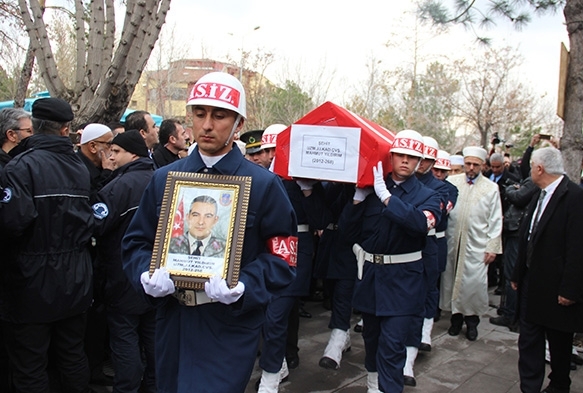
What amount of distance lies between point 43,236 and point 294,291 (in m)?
2.09

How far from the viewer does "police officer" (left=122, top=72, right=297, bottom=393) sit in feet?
7.73

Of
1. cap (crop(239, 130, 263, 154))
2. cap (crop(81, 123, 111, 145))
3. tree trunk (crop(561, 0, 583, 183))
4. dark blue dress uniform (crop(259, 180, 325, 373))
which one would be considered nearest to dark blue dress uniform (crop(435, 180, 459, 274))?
tree trunk (crop(561, 0, 583, 183))

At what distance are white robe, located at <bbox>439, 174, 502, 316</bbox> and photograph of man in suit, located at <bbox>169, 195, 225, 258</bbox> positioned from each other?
481cm

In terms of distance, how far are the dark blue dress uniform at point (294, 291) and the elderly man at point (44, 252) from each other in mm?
1428

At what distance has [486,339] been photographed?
6.29m

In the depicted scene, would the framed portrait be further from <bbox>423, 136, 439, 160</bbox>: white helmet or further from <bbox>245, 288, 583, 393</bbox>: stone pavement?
<bbox>423, 136, 439, 160</bbox>: white helmet

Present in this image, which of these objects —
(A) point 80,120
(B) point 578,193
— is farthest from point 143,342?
(B) point 578,193

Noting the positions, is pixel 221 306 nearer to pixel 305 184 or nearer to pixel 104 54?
pixel 305 184

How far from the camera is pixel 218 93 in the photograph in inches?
93.7

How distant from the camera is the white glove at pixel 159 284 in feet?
7.14

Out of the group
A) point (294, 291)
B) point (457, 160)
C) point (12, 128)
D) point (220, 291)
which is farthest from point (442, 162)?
point (220, 291)

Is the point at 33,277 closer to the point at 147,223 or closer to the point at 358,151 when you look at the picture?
the point at 147,223

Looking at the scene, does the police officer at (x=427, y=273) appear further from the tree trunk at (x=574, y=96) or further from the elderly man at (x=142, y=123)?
the elderly man at (x=142, y=123)

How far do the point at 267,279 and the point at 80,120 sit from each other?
464cm
